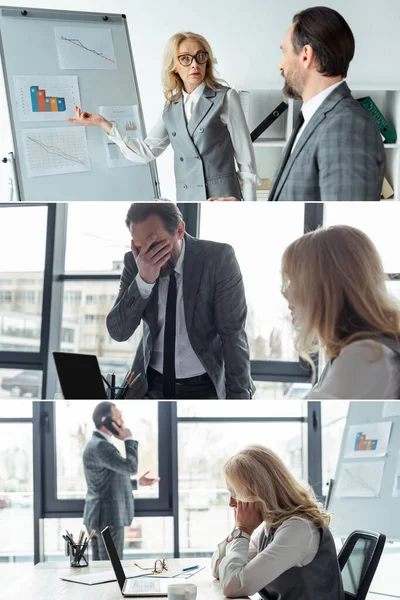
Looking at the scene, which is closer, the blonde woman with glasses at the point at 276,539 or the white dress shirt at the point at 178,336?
the white dress shirt at the point at 178,336

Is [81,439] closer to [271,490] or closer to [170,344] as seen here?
[271,490]

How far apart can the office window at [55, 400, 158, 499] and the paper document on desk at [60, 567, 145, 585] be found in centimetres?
238

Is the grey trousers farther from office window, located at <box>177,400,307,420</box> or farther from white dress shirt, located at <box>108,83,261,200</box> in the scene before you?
white dress shirt, located at <box>108,83,261,200</box>

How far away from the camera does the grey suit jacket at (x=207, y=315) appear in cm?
187

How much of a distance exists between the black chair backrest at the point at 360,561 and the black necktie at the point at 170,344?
101 centimetres

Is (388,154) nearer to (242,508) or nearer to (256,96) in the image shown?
(256,96)

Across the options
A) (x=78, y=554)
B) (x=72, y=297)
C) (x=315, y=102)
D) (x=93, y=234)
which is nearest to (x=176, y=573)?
(x=78, y=554)

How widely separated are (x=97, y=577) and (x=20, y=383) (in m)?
1.20

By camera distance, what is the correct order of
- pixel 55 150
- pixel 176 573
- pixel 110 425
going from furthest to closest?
pixel 110 425 → pixel 55 150 → pixel 176 573

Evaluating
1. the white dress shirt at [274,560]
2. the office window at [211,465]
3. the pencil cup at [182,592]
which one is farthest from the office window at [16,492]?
the pencil cup at [182,592]

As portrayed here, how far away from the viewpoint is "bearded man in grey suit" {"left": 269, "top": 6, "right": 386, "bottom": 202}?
2.13 m

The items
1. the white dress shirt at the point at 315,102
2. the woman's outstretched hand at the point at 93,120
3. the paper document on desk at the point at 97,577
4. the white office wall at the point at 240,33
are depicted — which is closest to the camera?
the white dress shirt at the point at 315,102

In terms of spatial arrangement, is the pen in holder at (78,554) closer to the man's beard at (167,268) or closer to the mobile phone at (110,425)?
the man's beard at (167,268)

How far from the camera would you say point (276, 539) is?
7.80ft
